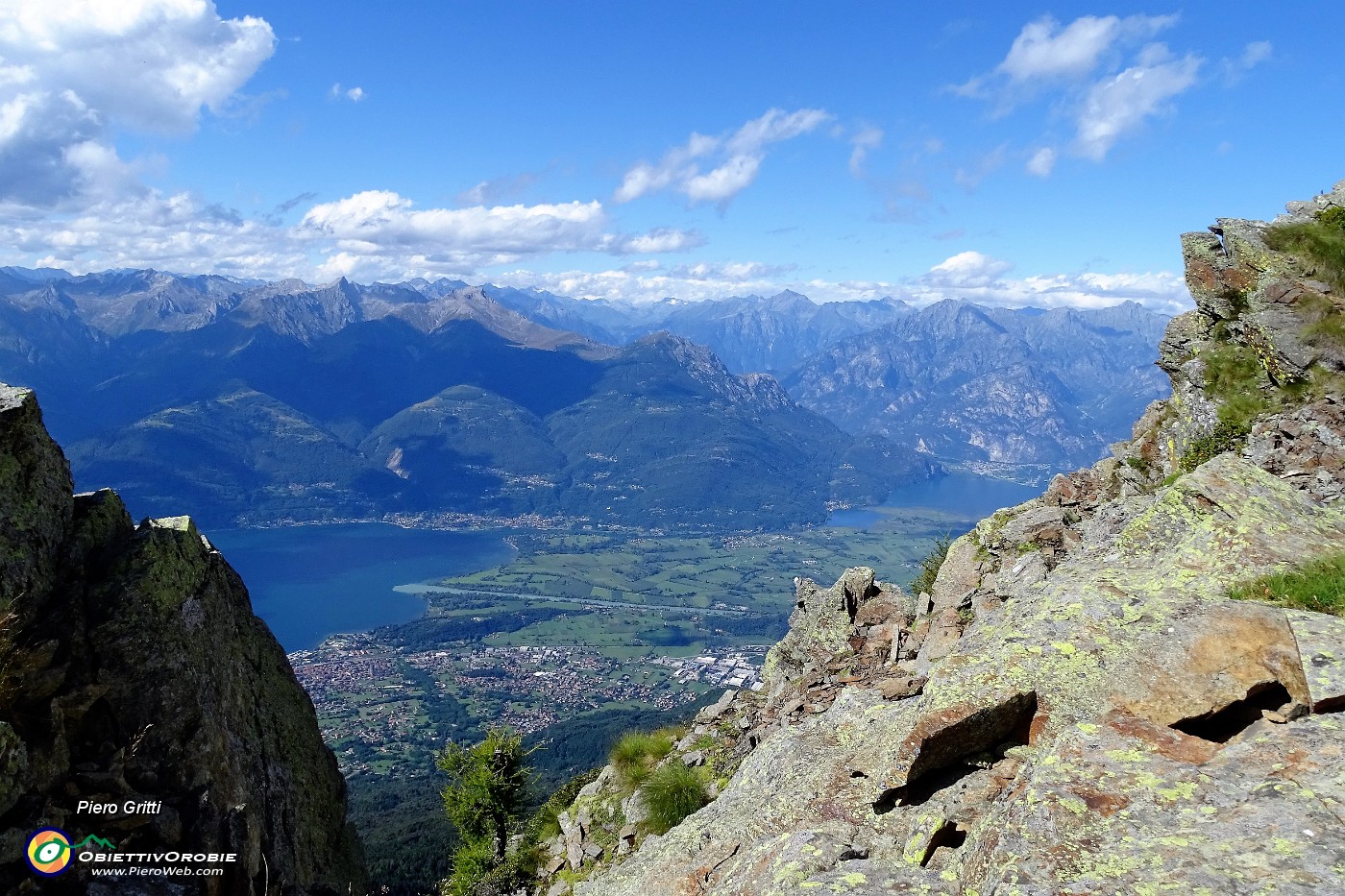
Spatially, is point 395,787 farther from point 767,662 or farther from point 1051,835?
point 1051,835

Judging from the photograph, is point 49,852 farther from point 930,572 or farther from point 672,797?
point 930,572

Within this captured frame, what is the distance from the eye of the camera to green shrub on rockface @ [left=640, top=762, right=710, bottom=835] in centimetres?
2295

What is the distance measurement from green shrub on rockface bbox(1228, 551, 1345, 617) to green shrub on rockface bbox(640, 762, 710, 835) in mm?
16243

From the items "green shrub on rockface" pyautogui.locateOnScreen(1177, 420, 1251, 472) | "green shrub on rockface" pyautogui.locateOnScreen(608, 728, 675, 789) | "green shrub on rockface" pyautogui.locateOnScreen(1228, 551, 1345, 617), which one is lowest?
"green shrub on rockface" pyautogui.locateOnScreen(608, 728, 675, 789)

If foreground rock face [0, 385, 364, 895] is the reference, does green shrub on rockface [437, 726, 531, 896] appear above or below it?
below

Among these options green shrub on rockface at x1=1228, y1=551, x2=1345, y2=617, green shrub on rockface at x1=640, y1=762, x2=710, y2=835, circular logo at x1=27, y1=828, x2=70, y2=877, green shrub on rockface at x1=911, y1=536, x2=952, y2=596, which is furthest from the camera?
green shrub on rockface at x1=911, y1=536, x2=952, y2=596

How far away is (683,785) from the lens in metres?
23.4

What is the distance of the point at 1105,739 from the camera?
32.5 ft

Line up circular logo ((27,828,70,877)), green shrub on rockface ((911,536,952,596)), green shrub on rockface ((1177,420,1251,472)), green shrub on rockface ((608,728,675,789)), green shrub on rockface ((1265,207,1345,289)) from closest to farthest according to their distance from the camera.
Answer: circular logo ((27,828,70,877))
green shrub on rockface ((1177,420,1251,472))
green shrub on rockface ((1265,207,1345,289))
green shrub on rockface ((911,536,952,596))
green shrub on rockface ((608,728,675,789))

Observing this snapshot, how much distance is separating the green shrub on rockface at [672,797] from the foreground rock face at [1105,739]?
3996 mm

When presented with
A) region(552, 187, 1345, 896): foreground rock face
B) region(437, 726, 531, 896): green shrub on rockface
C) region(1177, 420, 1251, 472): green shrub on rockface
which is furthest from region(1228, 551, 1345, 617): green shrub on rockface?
region(437, 726, 531, 896): green shrub on rockface

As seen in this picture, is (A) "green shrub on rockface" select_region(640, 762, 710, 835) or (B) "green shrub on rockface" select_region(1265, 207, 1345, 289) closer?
(A) "green shrub on rockface" select_region(640, 762, 710, 835)

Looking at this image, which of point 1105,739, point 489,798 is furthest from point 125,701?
point 489,798

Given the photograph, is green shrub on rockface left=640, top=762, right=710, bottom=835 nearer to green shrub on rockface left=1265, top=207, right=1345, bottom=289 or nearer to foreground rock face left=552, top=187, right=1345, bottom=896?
foreground rock face left=552, top=187, right=1345, bottom=896
